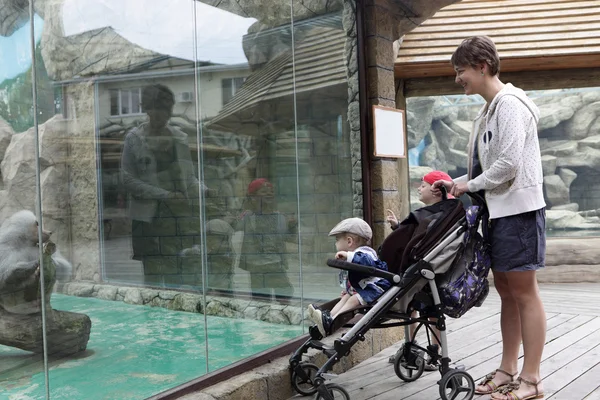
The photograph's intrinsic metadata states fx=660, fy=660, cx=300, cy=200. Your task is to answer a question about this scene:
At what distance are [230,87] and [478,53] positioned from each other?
1.24 meters

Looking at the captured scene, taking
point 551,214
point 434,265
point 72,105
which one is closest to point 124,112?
point 72,105

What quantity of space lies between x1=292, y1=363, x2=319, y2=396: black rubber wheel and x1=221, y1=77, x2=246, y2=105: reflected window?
1.44m

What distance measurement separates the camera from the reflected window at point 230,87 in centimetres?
331

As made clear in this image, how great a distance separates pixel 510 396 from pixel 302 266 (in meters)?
1.40

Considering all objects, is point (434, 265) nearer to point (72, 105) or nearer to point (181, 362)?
point (181, 362)

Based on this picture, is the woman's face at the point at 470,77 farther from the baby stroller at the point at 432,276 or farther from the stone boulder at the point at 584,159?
the stone boulder at the point at 584,159

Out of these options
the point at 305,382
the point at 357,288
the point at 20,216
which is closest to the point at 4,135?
the point at 20,216

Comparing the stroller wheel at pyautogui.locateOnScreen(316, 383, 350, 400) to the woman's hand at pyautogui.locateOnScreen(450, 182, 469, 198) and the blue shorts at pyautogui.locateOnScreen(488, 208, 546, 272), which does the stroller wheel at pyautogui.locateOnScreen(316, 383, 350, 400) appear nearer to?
the blue shorts at pyautogui.locateOnScreen(488, 208, 546, 272)

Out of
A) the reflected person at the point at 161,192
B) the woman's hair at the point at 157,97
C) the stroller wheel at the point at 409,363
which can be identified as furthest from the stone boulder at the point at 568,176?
the woman's hair at the point at 157,97

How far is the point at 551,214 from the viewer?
8.20m

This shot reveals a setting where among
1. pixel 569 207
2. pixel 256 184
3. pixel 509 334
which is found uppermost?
pixel 256 184

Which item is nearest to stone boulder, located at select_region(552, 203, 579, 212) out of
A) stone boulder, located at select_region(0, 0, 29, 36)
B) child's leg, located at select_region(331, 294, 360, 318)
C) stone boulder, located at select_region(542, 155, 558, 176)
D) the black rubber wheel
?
stone boulder, located at select_region(542, 155, 558, 176)

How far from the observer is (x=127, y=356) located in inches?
107

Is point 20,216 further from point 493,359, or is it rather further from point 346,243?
point 493,359
